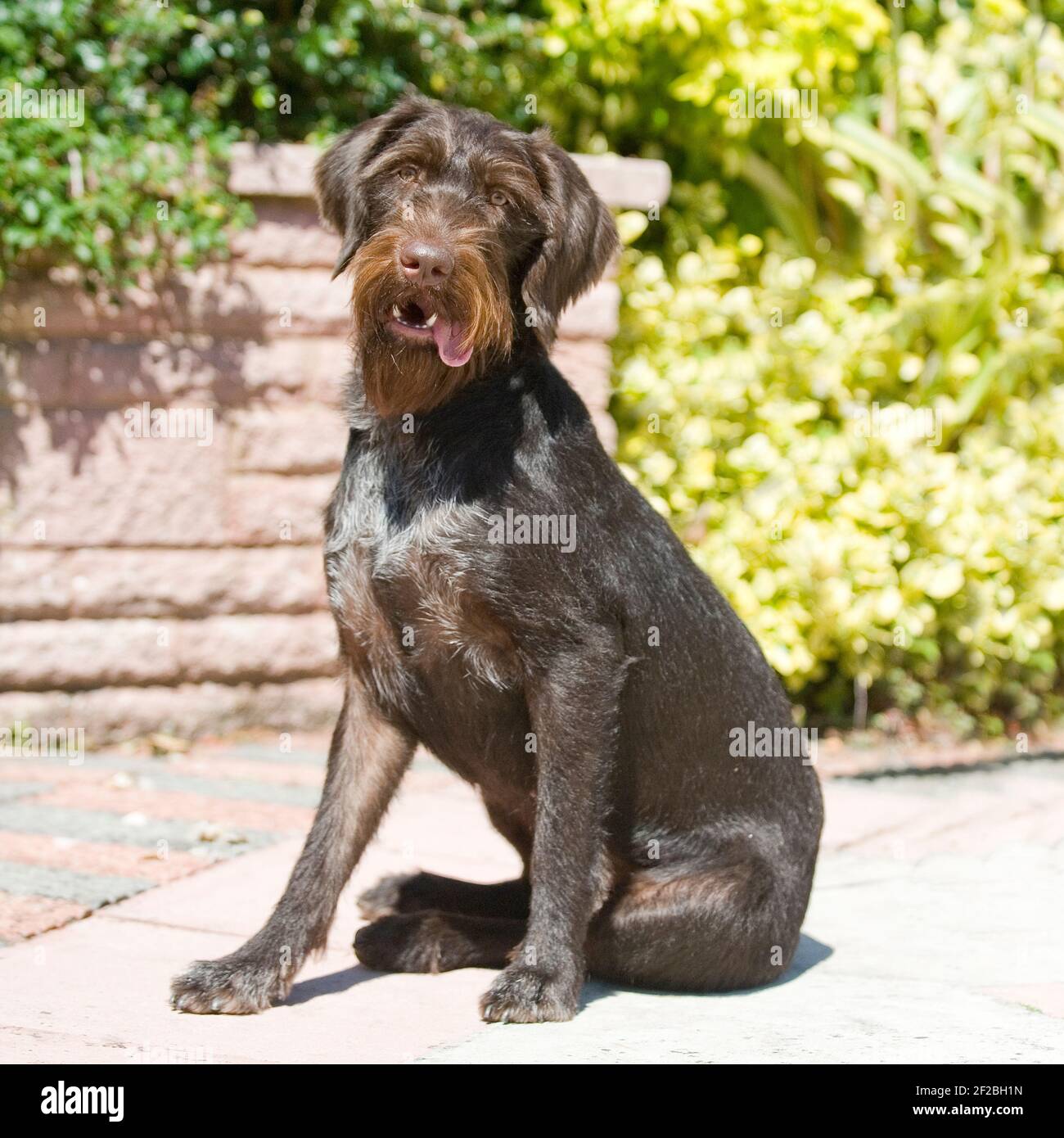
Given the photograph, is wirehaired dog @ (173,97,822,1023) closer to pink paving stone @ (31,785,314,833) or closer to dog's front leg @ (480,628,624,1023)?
dog's front leg @ (480,628,624,1023)

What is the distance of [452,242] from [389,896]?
1.72 meters

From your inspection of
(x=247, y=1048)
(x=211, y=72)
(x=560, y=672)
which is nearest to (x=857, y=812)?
(x=560, y=672)

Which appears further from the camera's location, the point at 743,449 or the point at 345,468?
the point at 743,449

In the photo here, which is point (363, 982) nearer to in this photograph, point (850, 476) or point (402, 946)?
point (402, 946)

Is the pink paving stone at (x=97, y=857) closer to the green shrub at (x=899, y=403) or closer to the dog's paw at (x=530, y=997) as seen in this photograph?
the dog's paw at (x=530, y=997)

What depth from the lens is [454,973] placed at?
3.57 meters

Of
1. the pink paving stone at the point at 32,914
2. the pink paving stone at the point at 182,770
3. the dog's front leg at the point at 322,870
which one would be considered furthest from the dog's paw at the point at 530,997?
the pink paving stone at the point at 182,770

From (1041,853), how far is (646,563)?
207 centimetres

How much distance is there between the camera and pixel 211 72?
20.7ft

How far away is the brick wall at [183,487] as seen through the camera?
5.68m

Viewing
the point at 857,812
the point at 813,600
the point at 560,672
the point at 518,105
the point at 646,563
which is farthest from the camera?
the point at 518,105

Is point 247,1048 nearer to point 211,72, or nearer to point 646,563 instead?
point 646,563

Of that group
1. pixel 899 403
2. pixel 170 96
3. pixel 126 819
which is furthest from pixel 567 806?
pixel 899 403

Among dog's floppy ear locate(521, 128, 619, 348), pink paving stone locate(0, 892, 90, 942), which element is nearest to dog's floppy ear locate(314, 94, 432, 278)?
dog's floppy ear locate(521, 128, 619, 348)
